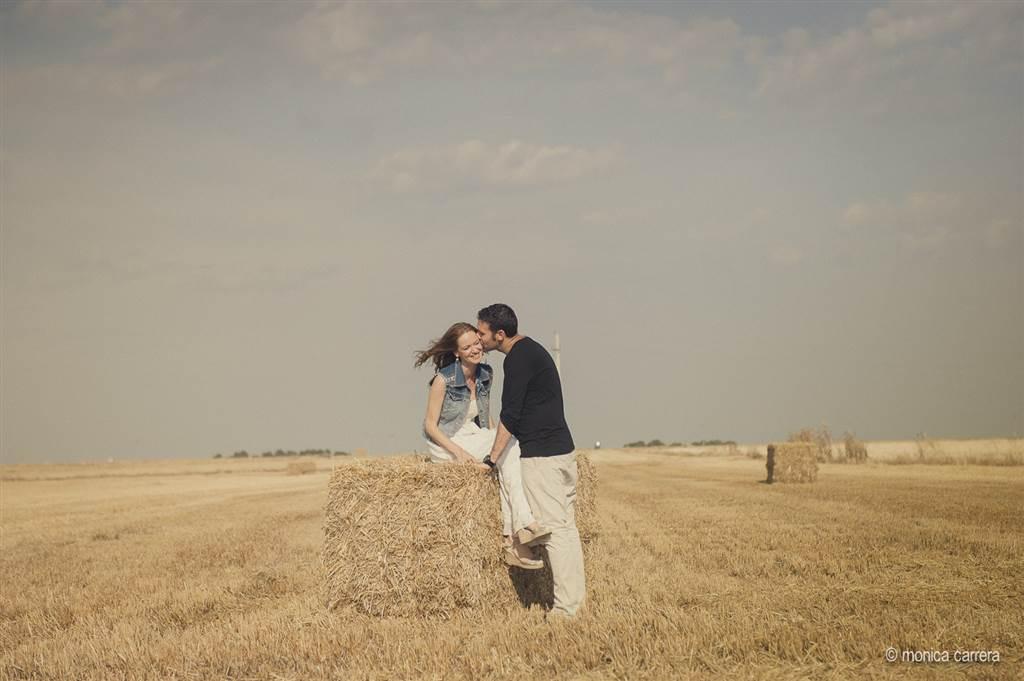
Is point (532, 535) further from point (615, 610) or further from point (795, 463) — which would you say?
point (795, 463)

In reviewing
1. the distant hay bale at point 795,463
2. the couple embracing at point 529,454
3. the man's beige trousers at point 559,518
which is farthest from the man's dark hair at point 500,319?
the distant hay bale at point 795,463

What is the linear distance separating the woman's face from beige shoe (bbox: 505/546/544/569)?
1.70 m

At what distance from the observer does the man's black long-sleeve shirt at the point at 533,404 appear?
7.32 m

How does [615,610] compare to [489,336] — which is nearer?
[615,610]

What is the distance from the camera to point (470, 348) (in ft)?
26.8

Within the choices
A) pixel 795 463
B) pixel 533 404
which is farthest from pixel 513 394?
pixel 795 463

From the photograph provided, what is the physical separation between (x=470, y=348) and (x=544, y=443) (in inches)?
51.0

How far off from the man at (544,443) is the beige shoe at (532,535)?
29 millimetres

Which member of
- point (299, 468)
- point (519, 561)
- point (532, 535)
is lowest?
point (299, 468)

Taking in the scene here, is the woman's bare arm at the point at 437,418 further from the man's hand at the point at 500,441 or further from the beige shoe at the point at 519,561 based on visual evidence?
the beige shoe at the point at 519,561

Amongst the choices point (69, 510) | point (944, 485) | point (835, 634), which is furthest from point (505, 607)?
point (69, 510)

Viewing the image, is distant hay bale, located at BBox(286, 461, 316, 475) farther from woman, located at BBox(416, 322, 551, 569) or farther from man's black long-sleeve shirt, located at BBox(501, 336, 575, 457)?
man's black long-sleeve shirt, located at BBox(501, 336, 575, 457)

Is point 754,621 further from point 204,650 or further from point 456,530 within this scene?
point 204,650

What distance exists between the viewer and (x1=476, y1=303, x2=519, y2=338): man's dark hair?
7.57m
